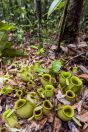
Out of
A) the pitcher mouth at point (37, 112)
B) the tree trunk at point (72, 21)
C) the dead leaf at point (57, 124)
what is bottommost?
the dead leaf at point (57, 124)

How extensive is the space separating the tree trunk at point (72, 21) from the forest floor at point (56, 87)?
17 centimetres

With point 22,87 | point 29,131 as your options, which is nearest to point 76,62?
point 22,87

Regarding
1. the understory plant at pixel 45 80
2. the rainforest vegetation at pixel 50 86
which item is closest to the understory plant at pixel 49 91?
the rainforest vegetation at pixel 50 86

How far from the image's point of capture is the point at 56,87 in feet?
8.29

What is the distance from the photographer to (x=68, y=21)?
3.19m

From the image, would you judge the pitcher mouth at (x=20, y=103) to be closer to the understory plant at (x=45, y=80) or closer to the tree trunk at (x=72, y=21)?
the understory plant at (x=45, y=80)

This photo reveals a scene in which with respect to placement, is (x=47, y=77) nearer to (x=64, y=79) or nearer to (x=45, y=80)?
(x=45, y=80)

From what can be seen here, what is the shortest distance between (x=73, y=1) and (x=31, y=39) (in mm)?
1343

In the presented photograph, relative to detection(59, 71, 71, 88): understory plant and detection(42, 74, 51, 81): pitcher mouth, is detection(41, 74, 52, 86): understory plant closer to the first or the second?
detection(42, 74, 51, 81): pitcher mouth

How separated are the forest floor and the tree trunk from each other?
17 centimetres

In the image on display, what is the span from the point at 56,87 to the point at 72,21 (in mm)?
1139

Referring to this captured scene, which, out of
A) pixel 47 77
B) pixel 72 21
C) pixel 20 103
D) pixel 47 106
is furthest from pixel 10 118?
pixel 72 21

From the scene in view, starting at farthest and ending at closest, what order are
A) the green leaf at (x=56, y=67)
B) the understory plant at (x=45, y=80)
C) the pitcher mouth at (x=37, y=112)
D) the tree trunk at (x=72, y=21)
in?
the tree trunk at (x=72, y=21) < the green leaf at (x=56, y=67) < the understory plant at (x=45, y=80) < the pitcher mouth at (x=37, y=112)

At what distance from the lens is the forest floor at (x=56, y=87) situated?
2070 millimetres
